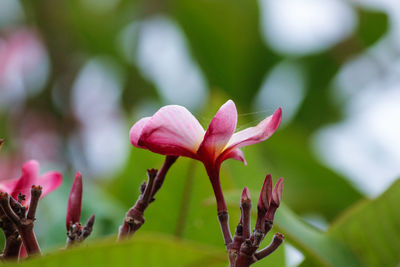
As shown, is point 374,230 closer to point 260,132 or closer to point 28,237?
point 260,132

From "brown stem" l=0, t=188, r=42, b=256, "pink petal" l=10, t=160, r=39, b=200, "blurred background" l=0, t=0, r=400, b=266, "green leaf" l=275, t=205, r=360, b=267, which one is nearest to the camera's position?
"brown stem" l=0, t=188, r=42, b=256

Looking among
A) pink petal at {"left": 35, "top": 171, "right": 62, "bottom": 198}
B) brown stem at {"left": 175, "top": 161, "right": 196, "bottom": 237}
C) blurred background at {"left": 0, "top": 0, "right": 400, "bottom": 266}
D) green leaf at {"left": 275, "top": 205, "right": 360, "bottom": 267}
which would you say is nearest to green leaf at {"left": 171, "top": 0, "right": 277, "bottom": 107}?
blurred background at {"left": 0, "top": 0, "right": 400, "bottom": 266}

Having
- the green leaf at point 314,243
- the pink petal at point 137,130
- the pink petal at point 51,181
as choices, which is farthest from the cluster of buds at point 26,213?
the green leaf at point 314,243

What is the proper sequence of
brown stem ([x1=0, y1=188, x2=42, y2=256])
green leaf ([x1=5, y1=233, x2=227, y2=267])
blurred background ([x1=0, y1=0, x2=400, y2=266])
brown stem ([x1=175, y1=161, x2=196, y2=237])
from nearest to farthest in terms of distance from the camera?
green leaf ([x1=5, y1=233, x2=227, y2=267]), brown stem ([x1=0, y1=188, x2=42, y2=256]), brown stem ([x1=175, y1=161, x2=196, y2=237]), blurred background ([x1=0, y1=0, x2=400, y2=266])

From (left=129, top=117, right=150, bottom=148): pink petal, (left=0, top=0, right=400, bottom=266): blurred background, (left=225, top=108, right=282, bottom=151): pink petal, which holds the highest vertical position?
(left=129, top=117, right=150, bottom=148): pink petal

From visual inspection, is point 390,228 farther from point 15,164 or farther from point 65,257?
point 15,164

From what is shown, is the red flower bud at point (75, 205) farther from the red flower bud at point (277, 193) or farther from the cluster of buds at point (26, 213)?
the red flower bud at point (277, 193)

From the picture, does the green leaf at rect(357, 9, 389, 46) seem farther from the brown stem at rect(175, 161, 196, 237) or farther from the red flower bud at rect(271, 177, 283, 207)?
the red flower bud at rect(271, 177, 283, 207)
